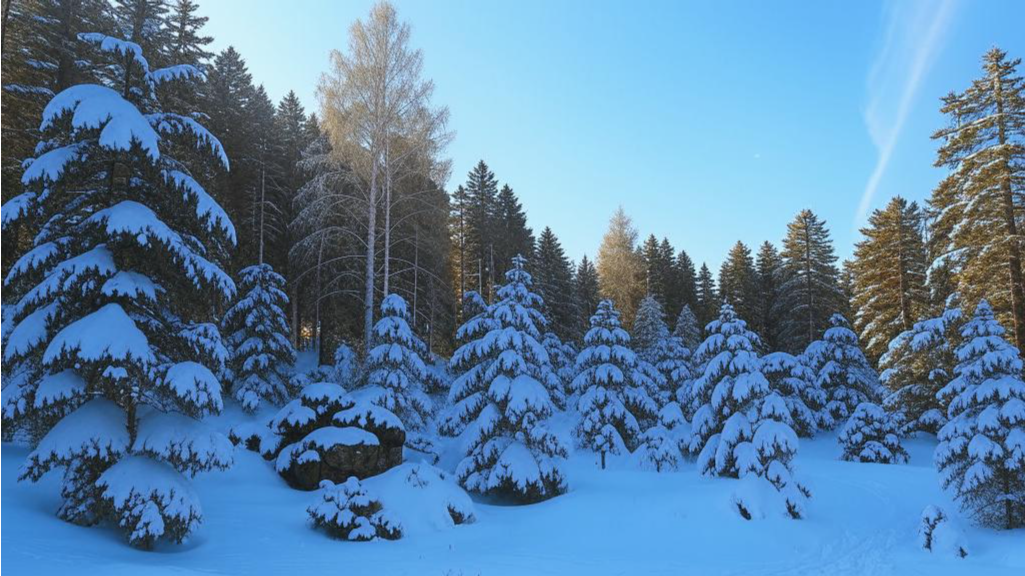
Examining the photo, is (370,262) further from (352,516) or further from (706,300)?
(706,300)

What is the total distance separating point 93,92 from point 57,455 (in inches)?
242

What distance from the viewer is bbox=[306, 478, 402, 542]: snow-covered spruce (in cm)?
1220

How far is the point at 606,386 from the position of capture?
871 inches

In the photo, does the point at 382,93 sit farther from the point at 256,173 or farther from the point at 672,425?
the point at 672,425

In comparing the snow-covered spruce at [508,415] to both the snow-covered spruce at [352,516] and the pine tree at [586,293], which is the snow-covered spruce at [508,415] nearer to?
the snow-covered spruce at [352,516]

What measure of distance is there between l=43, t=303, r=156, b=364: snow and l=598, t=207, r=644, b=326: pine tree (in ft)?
123

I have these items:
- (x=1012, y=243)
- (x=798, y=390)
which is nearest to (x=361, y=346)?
(x=798, y=390)

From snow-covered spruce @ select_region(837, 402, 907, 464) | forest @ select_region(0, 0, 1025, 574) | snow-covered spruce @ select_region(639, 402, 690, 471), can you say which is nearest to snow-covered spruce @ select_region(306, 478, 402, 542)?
forest @ select_region(0, 0, 1025, 574)

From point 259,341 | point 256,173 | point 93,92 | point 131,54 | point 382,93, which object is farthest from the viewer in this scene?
point 256,173

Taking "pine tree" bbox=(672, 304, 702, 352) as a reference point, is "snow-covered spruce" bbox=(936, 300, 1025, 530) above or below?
below

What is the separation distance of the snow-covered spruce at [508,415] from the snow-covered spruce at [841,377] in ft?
67.3

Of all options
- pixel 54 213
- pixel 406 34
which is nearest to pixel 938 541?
pixel 54 213

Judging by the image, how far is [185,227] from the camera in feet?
36.4

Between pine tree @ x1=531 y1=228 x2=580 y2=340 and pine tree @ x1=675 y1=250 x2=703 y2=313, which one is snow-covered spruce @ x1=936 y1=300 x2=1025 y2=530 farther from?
pine tree @ x1=675 y1=250 x2=703 y2=313
